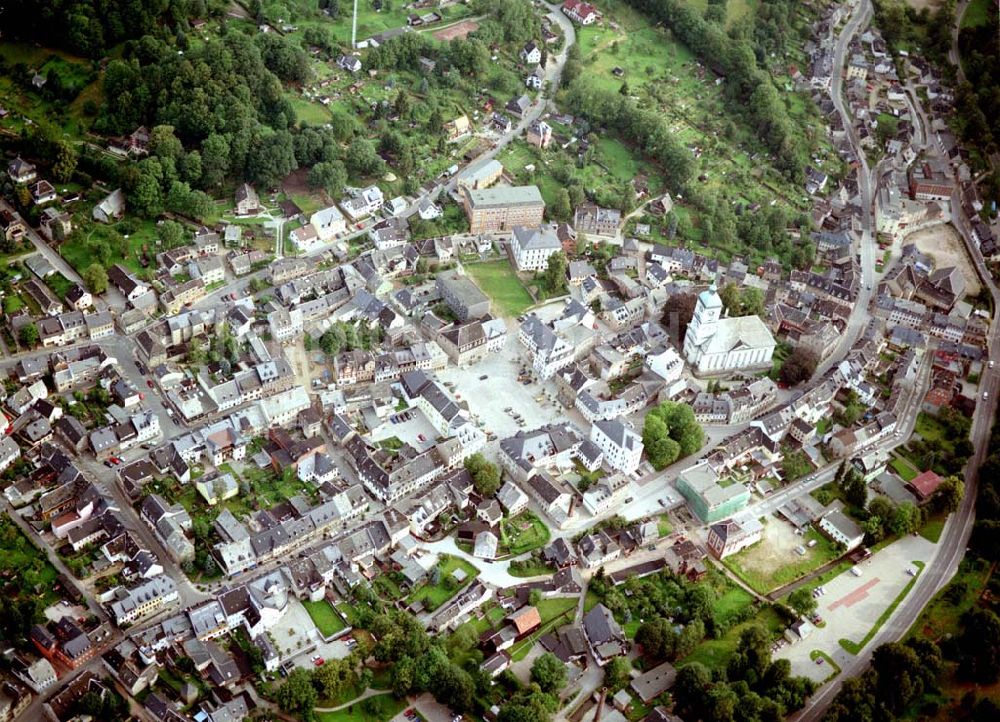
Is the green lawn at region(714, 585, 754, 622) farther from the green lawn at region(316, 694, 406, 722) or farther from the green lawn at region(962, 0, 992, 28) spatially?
the green lawn at region(962, 0, 992, 28)

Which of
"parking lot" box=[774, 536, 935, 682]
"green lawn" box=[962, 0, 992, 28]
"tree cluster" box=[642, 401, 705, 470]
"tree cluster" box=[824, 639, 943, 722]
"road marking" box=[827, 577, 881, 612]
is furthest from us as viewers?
"green lawn" box=[962, 0, 992, 28]

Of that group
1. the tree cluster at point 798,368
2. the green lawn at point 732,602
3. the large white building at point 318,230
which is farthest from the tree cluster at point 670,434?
the large white building at point 318,230

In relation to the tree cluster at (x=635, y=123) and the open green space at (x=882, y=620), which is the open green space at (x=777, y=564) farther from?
the tree cluster at (x=635, y=123)

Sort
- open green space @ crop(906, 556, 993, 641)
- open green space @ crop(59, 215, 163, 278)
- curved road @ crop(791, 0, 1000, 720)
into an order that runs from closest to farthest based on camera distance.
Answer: curved road @ crop(791, 0, 1000, 720)
open green space @ crop(906, 556, 993, 641)
open green space @ crop(59, 215, 163, 278)

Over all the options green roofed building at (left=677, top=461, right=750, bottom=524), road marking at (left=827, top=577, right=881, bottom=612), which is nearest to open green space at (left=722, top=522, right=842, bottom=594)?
road marking at (left=827, top=577, right=881, bottom=612)

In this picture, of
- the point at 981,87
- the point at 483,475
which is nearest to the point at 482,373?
the point at 483,475

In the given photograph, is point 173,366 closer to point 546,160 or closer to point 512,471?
point 512,471
